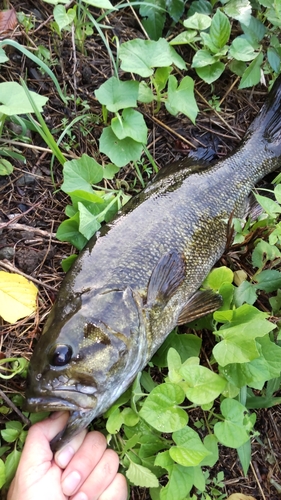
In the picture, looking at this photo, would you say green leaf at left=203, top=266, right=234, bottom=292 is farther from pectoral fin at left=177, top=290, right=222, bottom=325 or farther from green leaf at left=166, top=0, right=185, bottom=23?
green leaf at left=166, top=0, right=185, bottom=23

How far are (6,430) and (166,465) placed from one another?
0.83 meters

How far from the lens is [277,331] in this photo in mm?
2848

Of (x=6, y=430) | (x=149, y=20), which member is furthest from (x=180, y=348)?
(x=149, y=20)

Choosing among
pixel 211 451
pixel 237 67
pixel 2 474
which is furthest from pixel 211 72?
pixel 2 474

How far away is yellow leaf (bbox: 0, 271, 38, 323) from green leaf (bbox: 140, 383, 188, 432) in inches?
32.9

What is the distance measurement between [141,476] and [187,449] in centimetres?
27

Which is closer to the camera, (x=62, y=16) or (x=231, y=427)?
(x=231, y=427)

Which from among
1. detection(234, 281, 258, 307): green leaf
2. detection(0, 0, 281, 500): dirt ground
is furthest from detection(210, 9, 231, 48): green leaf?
detection(234, 281, 258, 307): green leaf

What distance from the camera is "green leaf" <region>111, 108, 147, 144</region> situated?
2.93 meters

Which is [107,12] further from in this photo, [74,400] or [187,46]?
[74,400]

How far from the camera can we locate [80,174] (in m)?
2.85

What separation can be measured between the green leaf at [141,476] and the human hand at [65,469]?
0.12 m

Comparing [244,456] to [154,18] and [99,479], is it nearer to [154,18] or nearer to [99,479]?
[99,479]

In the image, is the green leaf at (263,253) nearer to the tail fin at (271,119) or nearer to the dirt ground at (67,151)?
the dirt ground at (67,151)
